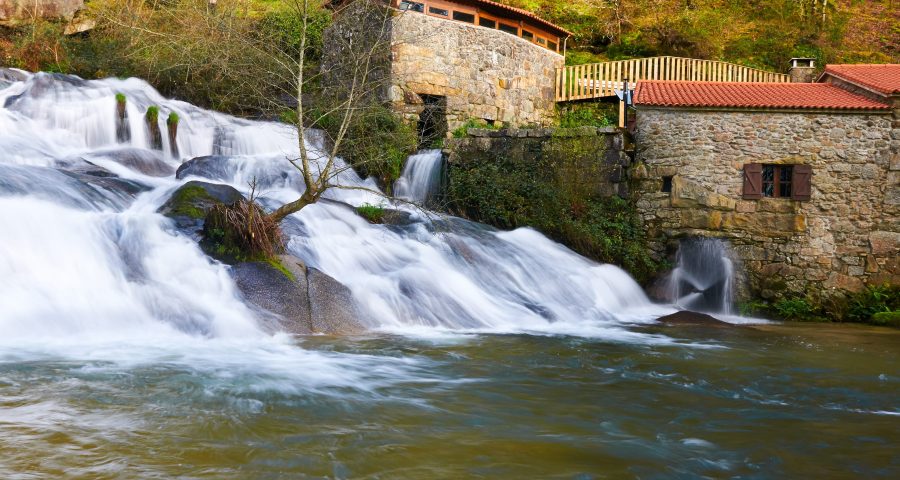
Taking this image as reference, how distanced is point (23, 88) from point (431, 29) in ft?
32.9

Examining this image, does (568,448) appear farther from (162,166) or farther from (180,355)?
(162,166)

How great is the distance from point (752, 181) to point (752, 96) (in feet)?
6.42

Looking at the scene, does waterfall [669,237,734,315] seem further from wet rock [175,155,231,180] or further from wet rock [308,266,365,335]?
wet rock [175,155,231,180]

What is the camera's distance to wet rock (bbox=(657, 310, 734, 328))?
12.1 meters

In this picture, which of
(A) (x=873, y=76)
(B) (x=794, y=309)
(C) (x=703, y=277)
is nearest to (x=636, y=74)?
(A) (x=873, y=76)

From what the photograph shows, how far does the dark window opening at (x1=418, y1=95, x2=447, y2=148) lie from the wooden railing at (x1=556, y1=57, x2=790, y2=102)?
16.0 feet

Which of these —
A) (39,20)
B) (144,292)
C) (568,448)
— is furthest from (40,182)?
(39,20)

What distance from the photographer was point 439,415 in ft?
18.3

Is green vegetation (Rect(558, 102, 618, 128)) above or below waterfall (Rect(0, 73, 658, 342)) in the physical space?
above

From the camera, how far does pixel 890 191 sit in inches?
574

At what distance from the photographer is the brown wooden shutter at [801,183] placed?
47.9 ft

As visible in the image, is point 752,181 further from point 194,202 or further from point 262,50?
point 262,50

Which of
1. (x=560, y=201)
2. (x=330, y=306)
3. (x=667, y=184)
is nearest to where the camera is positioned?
(x=330, y=306)

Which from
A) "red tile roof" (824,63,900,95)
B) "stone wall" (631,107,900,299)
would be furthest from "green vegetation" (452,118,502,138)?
"red tile roof" (824,63,900,95)
